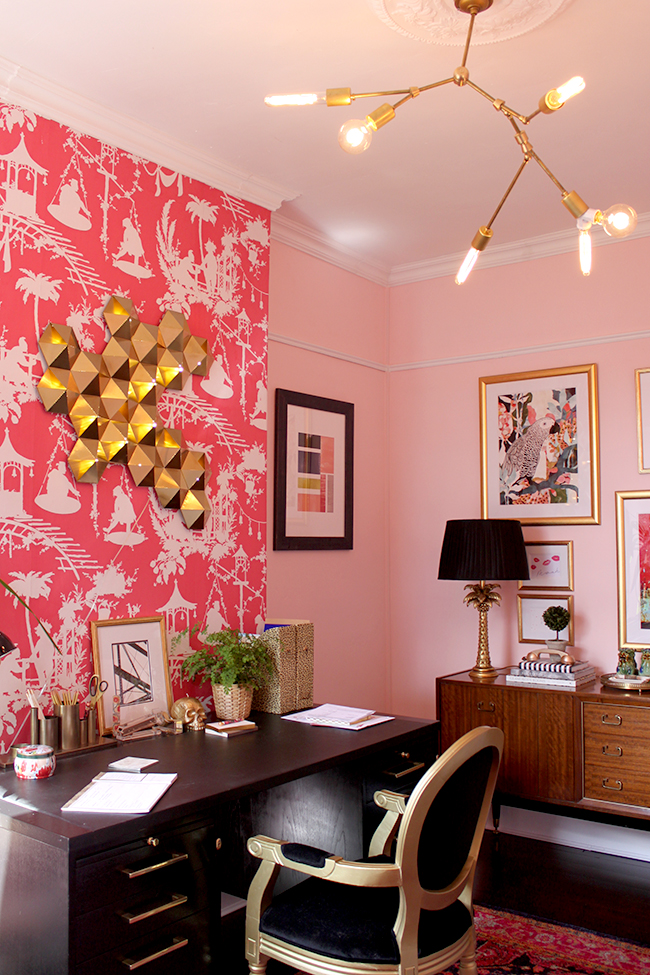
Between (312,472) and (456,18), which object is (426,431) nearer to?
(312,472)

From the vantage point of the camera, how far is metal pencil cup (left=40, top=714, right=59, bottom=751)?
7.60ft

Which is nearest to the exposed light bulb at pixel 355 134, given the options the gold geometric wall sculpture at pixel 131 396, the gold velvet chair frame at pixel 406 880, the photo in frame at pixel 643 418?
the gold geometric wall sculpture at pixel 131 396

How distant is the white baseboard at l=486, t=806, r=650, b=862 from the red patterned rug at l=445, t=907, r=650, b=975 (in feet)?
2.65

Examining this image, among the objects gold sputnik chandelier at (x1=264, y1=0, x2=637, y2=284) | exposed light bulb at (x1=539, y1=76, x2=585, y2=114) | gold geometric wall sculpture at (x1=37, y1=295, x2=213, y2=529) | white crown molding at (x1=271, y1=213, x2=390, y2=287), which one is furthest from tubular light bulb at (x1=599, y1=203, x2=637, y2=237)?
white crown molding at (x1=271, y1=213, x2=390, y2=287)

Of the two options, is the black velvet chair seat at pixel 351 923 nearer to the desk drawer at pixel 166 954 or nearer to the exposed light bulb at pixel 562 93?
the desk drawer at pixel 166 954

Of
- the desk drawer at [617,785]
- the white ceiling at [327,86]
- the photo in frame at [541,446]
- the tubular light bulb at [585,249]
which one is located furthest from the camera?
the photo in frame at [541,446]

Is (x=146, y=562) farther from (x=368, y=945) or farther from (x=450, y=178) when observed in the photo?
(x=450, y=178)

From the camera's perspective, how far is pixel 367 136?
1857 millimetres

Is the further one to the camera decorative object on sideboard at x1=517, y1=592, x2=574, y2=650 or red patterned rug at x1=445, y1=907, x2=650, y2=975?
decorative object on sideboard at x1=517, y1=592, x2=574, y2=650

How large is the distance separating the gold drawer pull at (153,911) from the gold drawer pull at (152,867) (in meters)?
0.08

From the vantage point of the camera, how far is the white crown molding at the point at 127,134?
2.52 metres

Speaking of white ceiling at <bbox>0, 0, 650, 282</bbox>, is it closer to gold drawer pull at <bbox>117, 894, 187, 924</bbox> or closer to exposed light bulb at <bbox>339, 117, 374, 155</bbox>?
exposed light bulb at <bbox>339, 117, 374, 155</bbox>

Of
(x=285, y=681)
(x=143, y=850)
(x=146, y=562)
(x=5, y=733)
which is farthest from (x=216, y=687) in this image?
(x=143, y=850)

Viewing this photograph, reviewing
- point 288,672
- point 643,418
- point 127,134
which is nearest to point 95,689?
point 288,672
